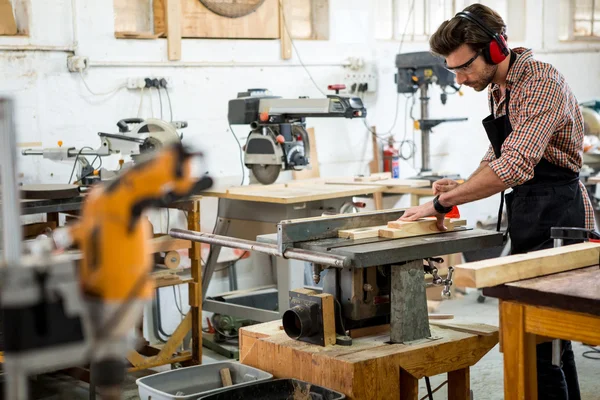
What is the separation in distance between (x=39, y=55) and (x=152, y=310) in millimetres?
1424

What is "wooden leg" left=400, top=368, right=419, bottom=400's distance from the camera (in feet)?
7.51

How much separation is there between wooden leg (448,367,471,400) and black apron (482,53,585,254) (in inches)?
16.8

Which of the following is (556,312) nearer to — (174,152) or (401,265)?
(401,265)

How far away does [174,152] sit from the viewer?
1087 millimetres

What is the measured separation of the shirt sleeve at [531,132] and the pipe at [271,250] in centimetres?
60

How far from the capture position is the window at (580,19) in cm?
712

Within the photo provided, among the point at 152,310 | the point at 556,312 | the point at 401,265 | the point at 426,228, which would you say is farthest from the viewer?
the point at 152,310

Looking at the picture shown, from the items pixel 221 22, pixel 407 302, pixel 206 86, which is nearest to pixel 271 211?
pixel 206 86

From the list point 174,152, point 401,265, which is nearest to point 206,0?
point 401,265

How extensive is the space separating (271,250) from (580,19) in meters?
5.81

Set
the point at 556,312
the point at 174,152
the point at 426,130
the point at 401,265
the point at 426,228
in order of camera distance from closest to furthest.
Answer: the point at 174,152 < the point at 556,312 < the point at 401,265 < the point at 426,228 < the point at 426,130

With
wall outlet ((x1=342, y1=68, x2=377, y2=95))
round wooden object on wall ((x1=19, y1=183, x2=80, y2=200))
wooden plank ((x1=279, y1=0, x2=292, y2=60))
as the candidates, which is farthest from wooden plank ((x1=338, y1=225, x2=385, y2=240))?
wall outlet ((x1=342, y1=68, x2=377, y2=95))

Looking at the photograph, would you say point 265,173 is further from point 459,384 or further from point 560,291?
point 560,291

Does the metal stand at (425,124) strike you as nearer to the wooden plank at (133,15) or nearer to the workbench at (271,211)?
the workbench at (271,211)
